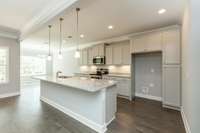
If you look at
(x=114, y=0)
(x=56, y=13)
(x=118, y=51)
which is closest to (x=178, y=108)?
(x=118, y=51)

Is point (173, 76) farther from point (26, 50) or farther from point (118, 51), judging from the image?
point (26, 50)

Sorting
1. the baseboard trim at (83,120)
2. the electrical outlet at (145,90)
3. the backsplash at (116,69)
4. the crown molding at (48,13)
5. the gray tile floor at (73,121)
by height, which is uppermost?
the crown molding at (48,13)

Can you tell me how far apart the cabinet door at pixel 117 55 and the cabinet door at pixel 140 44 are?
0.78 meters

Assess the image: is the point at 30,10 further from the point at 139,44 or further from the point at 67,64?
the point at 67,64

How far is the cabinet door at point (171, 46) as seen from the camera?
3.64 m

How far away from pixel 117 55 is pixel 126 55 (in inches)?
18.8

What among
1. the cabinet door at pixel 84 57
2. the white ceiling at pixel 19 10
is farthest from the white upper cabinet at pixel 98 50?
the white ceiling at pixel 19 10

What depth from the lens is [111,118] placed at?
2.88m

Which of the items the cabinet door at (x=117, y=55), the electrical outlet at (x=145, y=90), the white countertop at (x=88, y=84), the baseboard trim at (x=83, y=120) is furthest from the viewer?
the cabinet door at (x=117, y=55)

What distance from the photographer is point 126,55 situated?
16.8 ft

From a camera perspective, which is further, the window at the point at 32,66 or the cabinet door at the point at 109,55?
the window at the point at 32,66

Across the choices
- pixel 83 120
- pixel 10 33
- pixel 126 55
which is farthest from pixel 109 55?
pixel 10 33

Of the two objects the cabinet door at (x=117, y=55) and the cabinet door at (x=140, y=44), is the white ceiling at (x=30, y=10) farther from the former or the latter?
the cabinet door at (x=117, y=55)

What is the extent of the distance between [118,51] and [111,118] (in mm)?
3301
